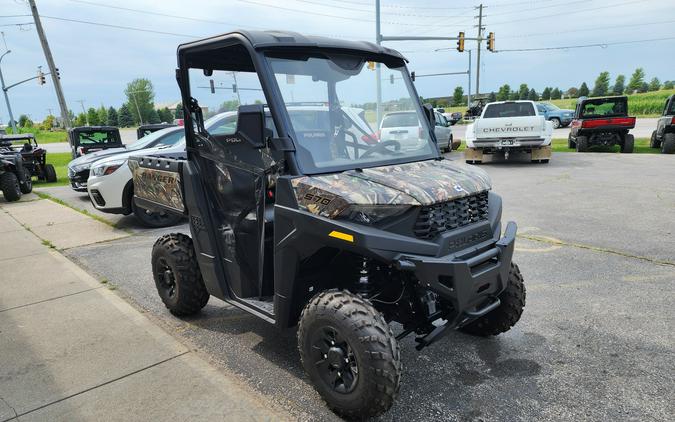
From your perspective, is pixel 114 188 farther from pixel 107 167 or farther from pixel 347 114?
pixel 347 114

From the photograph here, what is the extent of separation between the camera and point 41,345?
3789 mm

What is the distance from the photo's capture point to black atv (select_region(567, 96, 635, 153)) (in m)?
15.6

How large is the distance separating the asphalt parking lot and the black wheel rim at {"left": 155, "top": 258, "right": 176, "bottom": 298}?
28 cm

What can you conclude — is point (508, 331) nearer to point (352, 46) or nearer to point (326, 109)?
point (326, 109)

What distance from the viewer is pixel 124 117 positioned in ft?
301

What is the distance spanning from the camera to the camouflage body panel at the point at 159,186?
384 cm

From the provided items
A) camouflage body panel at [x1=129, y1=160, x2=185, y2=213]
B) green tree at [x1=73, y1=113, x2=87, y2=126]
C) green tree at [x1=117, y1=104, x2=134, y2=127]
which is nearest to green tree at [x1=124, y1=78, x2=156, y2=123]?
green tree at [x1=117, y1=104, x2=134, y2=127]

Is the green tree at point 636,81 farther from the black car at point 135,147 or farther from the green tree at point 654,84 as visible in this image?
the black car at point 135,147

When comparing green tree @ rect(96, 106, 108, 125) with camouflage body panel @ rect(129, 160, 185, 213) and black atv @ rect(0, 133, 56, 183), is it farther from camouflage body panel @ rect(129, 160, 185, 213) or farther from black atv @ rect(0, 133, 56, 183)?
camouflage body panel @ rect(129, 160, 185, 213)

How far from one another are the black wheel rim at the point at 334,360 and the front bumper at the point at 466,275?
58 cm

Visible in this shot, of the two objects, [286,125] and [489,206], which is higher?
[286,125]

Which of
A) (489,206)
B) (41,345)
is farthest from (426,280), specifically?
(41,345)

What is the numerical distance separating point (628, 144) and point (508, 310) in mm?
15576

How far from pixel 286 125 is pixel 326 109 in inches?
18.3
